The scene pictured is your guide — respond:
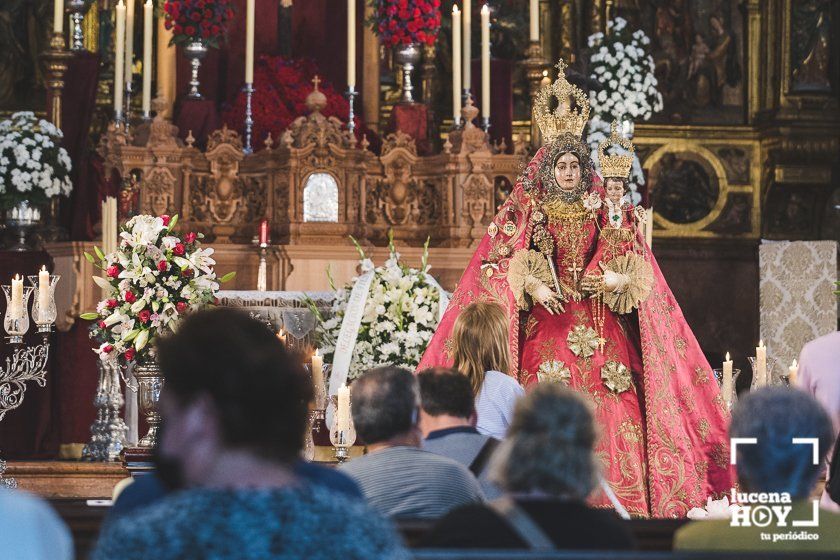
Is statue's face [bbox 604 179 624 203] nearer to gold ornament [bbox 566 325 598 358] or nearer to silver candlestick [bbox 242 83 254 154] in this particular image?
gold ornament [bbox 566 325 598 358]

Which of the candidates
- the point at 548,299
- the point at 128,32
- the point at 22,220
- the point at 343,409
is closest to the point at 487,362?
the point at 343,409

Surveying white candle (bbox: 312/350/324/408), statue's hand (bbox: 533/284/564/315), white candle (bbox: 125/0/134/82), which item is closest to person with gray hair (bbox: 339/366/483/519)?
white candle (bbox: 312/350/324/408)

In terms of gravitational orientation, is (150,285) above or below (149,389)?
above

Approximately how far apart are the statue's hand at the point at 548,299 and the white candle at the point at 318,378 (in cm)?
108

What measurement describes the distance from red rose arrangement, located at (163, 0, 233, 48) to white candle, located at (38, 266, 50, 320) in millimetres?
2479

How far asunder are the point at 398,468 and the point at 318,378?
3.31 metres

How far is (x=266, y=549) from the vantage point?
2.74 meters

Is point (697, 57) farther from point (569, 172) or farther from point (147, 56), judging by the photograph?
point (569, 172)

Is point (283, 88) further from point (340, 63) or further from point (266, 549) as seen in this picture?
point (266, 549)

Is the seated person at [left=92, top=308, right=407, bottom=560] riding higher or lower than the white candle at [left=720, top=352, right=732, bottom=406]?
higher

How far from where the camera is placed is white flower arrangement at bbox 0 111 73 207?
9930 millimetres

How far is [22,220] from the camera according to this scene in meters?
10.2

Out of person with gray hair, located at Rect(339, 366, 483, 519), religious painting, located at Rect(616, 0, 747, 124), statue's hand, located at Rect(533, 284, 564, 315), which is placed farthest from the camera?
religious painting, located at Rect(616, 0, 747, 124)

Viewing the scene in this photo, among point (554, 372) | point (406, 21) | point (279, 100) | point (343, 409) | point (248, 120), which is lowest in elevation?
point (343, 409)
